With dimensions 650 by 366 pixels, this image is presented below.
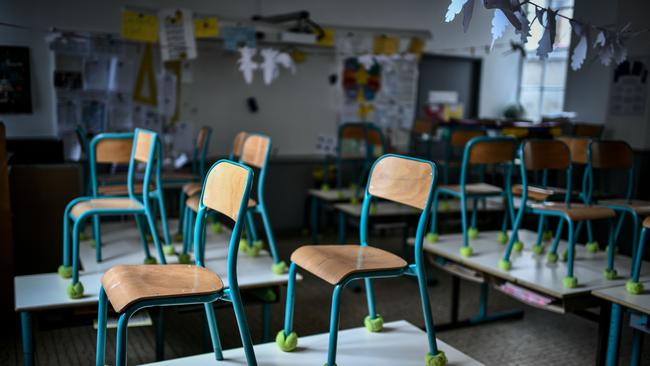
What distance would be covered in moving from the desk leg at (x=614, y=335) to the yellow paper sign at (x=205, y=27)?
3687 millimetres

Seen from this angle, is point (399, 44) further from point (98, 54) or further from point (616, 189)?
point (98, 54)

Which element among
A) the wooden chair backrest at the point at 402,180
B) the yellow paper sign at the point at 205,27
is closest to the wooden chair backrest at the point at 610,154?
the wooden chair backrest at the point at 402,180

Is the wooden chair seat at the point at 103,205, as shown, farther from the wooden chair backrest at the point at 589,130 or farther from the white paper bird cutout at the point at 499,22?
the wooden chair backrest at the point at 589,130

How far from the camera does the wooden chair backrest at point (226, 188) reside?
161 centimetres

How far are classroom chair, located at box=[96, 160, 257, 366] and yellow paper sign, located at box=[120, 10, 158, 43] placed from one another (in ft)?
10.3

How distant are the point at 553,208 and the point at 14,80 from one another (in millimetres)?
3907

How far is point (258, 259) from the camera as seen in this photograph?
2.93 m

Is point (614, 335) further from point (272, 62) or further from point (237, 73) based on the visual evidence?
point (237, 73)

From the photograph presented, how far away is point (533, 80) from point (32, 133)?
5.71 metres

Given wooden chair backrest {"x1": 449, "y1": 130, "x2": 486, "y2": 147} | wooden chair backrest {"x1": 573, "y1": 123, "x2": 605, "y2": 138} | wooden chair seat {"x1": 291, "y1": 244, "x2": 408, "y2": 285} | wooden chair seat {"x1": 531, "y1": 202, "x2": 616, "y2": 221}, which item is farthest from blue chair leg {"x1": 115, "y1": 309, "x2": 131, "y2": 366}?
wooden chair backrest {"x1": 573, "y1": 123, "x2": 605, "y2": 138}

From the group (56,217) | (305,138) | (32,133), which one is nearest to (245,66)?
(305,138)

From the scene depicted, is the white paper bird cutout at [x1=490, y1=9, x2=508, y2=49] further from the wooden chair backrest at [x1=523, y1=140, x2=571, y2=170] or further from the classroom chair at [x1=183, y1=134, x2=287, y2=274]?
the classroom chair at [x1=183, y1=134, x2=287, y2=274]

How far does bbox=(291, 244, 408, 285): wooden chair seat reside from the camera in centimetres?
175

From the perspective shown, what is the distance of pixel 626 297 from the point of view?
2293 millimetres
